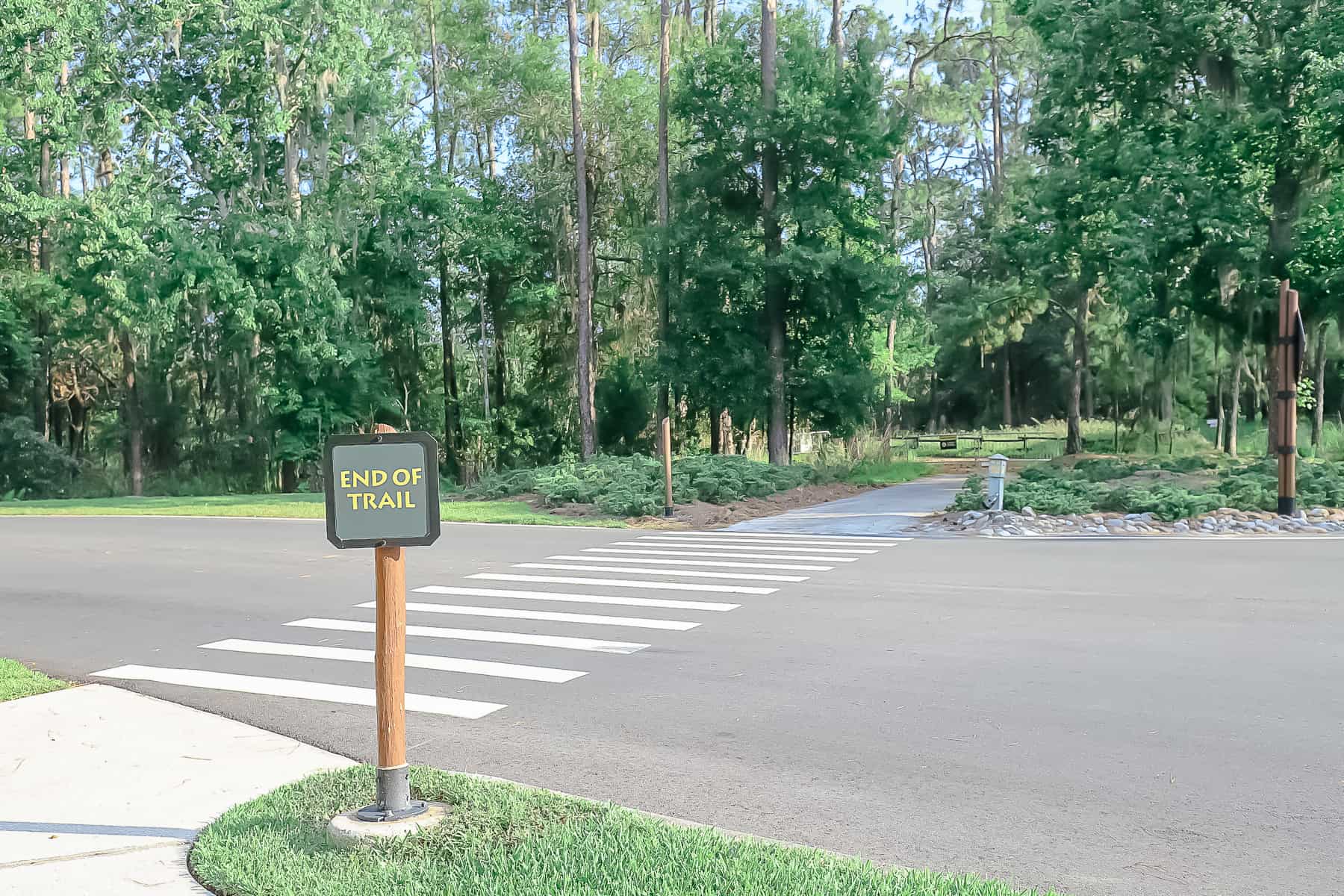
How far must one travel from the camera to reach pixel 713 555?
50.9 feet

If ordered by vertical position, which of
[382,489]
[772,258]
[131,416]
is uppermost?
[772,258]

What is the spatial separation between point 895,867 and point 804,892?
58 cm

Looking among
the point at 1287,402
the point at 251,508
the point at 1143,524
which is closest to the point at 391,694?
the point at 1143,524

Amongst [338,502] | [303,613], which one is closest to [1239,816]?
[338,502]

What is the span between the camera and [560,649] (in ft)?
30.2

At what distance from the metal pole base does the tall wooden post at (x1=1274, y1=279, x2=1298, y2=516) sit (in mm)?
15956

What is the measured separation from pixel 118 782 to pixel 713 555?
10.3m

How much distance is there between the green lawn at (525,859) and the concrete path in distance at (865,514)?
13.5 metres

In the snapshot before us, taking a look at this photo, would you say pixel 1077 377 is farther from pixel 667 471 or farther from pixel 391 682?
pixel 391 682

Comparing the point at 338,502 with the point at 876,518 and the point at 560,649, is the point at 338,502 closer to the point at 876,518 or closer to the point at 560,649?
the point at 560,649

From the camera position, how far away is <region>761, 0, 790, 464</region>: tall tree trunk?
94.3 feet

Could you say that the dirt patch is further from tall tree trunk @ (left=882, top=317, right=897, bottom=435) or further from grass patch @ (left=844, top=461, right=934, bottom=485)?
tall tree trunk @ (left=882, top=317, right=897, bottom=435)

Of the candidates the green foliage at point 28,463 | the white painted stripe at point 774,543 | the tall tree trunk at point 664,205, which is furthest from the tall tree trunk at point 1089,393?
the green foliage at point 28,463

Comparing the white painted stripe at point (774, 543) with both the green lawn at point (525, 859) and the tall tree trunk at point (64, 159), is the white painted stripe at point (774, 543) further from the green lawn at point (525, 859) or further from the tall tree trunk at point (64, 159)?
the tall tree trunk at point (64, 159)
